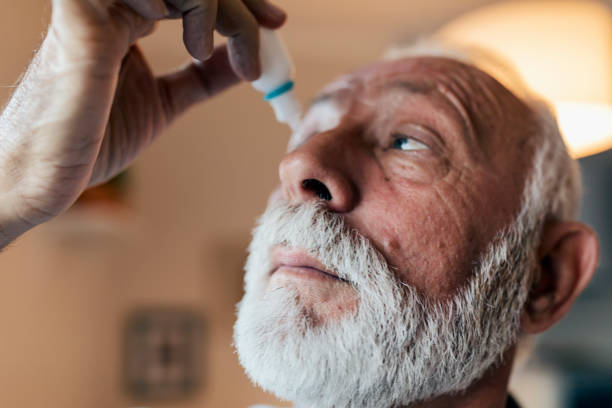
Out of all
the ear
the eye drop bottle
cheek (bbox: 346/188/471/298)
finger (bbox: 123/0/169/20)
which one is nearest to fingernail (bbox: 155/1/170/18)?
finger (bbox: 123/0/169/20)

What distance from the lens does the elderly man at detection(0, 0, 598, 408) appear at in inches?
26.2

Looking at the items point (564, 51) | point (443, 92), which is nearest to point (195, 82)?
point (443, 92)

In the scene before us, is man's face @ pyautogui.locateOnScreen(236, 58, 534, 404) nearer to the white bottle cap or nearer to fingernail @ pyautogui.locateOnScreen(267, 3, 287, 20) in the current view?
the white bottle cap

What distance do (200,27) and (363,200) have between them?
330 millimetres

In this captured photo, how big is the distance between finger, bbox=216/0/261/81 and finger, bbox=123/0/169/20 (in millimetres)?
121

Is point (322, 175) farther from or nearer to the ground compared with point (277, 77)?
nearer to the ground

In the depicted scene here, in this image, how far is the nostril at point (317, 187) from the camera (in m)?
0.85

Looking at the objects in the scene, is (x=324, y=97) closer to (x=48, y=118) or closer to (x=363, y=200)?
(x=363, y=200)

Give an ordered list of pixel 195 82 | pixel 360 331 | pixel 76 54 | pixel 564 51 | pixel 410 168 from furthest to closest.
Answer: pixel 564 51 < pixel 195 82 < pixel 410 168 < pixel 360 331 < pixel 76 54

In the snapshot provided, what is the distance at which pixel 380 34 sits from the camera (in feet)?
10.9

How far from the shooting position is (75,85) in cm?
61

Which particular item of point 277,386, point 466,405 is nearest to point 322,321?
point 277,386

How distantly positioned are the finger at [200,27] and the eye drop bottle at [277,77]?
0.20m

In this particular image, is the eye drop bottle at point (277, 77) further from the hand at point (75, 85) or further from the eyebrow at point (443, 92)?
the eyebrow at point (443, 92)
